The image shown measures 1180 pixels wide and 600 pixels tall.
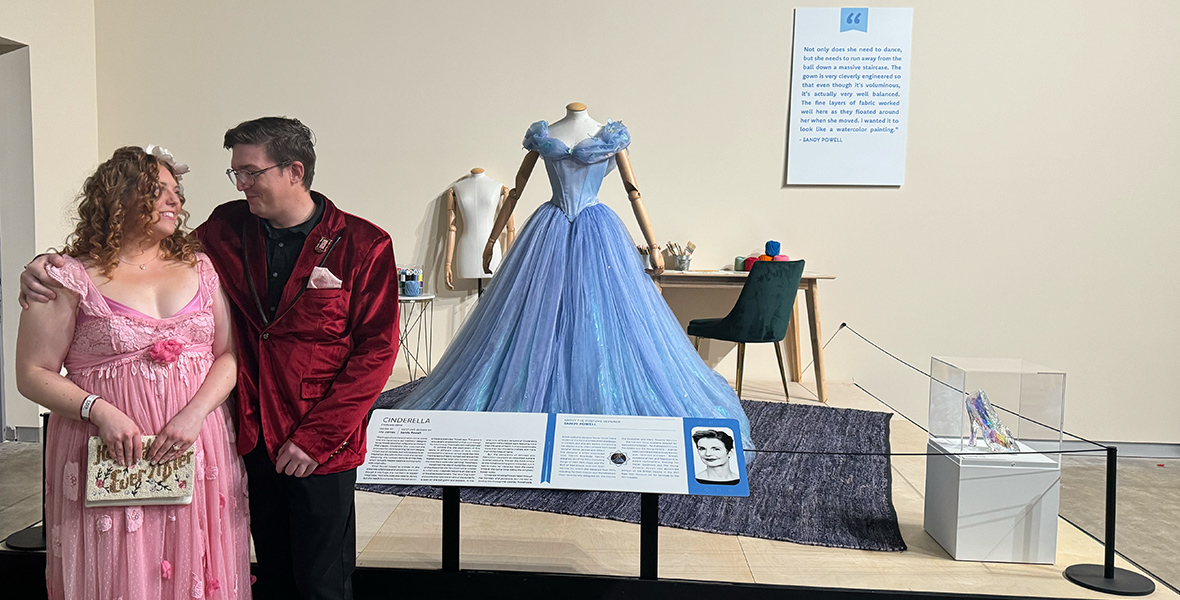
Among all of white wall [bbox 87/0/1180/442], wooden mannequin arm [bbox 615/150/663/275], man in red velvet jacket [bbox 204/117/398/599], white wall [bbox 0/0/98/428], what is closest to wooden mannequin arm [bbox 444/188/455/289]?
white wall [bbox 87/0/1180/442]

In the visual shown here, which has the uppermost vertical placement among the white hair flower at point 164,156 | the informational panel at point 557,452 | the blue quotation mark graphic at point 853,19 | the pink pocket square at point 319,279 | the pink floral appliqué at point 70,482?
the blue quotation mark graphic at point 853,19

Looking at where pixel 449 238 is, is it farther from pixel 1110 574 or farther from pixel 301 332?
pixel 1110 574

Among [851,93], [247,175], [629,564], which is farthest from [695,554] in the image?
[851,93]

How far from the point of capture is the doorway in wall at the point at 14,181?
457 centimetres

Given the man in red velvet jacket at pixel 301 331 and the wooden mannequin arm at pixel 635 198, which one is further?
the wooden mannequin arm at pixel 635 198

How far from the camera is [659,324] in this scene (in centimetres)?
354

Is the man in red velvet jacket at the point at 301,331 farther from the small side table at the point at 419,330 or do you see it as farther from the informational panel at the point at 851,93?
the informational panel at the point at 851,93

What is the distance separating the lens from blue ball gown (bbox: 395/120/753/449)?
325 centimetres

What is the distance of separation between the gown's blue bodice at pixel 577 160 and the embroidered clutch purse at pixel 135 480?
2.26 meters

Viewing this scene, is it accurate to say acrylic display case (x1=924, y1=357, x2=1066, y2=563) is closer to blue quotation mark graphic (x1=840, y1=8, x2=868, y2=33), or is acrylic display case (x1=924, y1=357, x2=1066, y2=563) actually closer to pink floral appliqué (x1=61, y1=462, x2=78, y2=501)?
pink floral appliqué (x1=61, y1=462, x2=78, y2=501)

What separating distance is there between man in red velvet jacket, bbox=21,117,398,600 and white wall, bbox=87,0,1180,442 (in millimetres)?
3859

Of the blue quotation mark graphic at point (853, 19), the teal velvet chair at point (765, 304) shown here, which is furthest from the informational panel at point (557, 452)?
the blue quotation mark graphic at point (853, 19)

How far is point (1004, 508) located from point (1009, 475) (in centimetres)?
11

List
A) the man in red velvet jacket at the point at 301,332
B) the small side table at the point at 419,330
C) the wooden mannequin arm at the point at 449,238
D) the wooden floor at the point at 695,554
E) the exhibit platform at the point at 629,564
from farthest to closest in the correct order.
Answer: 1. the small side table at the point at 419,330
2. the wooden mannequin arm at the point at 449,238
3. the wooden floor at the point at 695,554
4. the exhibit platform at the point at 629,564
5. the man in red velvet jacket at the point at 301,332
